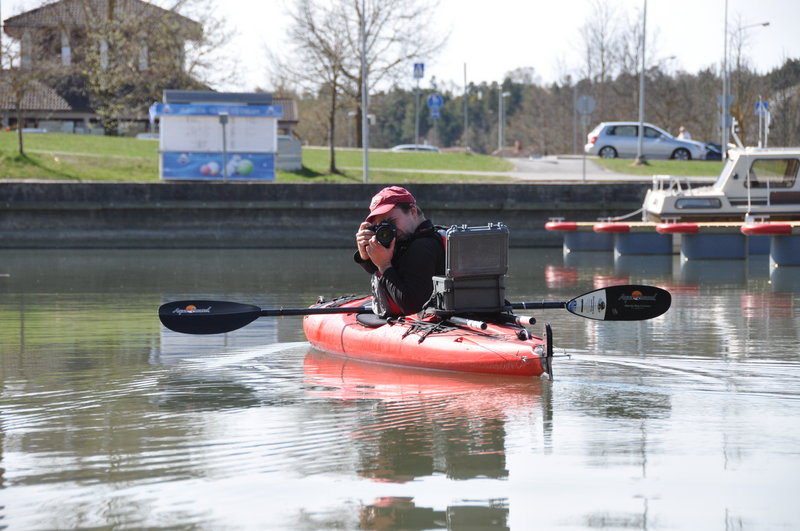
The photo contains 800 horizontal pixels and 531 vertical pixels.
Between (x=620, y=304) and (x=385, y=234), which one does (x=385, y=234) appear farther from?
(x=620, y=304)

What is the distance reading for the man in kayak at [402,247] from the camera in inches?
391

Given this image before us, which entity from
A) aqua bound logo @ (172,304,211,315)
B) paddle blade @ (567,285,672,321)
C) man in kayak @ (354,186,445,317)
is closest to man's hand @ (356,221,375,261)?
man in kayak @ (354,186,445,317)

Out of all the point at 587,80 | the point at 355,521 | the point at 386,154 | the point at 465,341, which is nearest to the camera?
the point at 355,521

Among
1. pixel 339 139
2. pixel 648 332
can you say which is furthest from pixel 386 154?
pixel 339 139

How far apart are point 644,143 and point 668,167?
13.0 ft

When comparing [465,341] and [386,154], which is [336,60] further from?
[465,341]

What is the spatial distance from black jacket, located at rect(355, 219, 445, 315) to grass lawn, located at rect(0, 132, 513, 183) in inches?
844

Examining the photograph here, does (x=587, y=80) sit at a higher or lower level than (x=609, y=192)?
higher

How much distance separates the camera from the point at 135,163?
36.8 m

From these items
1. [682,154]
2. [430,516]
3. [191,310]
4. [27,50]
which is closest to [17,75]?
[27,50]

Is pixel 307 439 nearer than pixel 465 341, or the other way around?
pixel 307 439

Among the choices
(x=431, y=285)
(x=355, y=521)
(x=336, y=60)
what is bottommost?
(x=355, y=521)

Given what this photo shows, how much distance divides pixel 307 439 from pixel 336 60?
111 ft

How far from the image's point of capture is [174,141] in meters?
30.5
